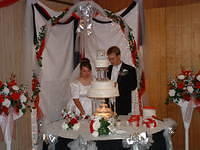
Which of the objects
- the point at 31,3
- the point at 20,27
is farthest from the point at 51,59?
the point at 31,3

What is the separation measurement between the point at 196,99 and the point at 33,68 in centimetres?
204

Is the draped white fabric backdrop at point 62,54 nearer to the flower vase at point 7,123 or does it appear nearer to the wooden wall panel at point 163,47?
the wooden wall panel at point 163,47

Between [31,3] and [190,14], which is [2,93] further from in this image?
[190,14]

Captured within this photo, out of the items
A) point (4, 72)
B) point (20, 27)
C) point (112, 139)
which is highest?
point (20, 27)

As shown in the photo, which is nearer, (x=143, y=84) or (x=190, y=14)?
(x=143, y=84)

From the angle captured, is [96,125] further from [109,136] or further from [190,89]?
[190,89]

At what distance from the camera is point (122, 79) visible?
4.07 m

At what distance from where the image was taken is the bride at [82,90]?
420 cm

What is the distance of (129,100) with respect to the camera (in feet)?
13.6

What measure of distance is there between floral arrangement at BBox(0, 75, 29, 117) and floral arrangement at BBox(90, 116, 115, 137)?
0.96m

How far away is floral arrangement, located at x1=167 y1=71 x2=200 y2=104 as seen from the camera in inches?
153

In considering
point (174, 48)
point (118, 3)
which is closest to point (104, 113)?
point (174, 48)

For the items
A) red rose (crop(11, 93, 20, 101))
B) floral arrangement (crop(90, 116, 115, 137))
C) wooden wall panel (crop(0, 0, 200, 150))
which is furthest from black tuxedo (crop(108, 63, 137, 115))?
red rose (crop(11, 93, 20, 101))

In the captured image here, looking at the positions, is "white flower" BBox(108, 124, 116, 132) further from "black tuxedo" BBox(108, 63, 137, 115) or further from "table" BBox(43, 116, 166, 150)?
"black tuxedo" BBox(108, 63, 137, 115)
